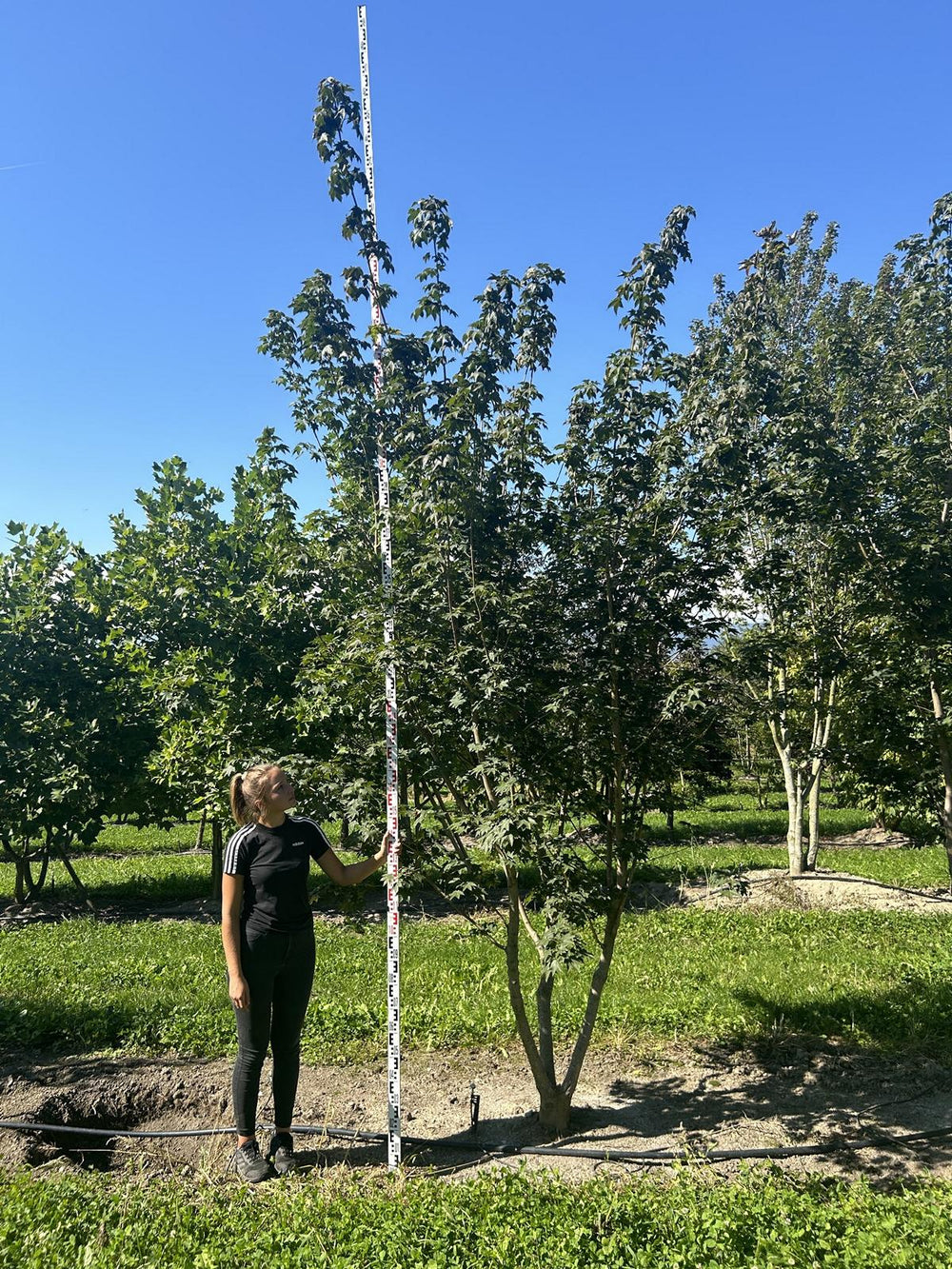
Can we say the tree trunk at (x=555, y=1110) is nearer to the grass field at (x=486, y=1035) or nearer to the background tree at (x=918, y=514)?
the grass field at (x=486, y=1035)

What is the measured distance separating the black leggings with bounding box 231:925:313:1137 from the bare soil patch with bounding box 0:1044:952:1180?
36 centimetres

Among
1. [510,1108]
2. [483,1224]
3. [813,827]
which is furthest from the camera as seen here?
[813,827]

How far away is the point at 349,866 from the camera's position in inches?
152

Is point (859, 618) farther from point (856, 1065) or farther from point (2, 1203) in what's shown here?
point (2, 1203)

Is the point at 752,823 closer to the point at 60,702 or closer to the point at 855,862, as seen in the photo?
the point at 855,862

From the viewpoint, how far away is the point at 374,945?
8133 mm

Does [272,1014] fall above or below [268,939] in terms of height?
below

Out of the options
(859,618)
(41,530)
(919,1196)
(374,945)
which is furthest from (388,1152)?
(41,530)

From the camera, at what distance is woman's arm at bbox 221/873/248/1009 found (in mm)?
3549

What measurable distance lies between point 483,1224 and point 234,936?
1.53 meters

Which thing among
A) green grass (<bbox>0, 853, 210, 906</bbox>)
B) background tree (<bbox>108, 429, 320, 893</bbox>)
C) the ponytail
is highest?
background tree (<bbox>108, 429, 320, 893</bbox>)

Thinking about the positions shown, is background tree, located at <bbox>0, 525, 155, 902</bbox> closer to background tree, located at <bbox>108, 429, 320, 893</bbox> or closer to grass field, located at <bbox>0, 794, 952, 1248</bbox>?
background tree, located at <bbox>108, 429, 320, 893</bbox>

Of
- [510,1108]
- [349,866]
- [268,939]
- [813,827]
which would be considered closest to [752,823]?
[813,827]

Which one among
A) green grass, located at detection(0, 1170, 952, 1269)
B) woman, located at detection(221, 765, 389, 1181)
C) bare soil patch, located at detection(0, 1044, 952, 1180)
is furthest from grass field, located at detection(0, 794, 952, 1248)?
woman, located at detection(221, 765, 389, 1181)
